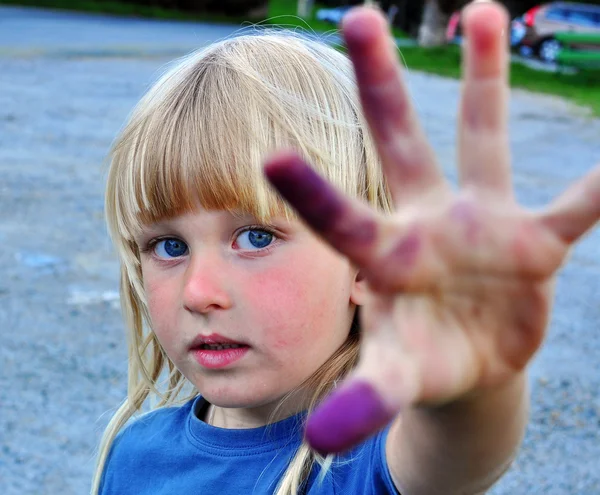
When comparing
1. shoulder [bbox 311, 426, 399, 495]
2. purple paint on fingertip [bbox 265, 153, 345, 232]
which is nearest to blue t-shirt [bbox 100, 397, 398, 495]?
shoulder [bbox 311, 426, 399, 495]

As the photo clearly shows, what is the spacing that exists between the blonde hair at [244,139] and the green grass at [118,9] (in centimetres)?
2293

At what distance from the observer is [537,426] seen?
361cm

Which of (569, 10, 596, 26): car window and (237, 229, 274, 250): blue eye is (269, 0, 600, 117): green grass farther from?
(237, 229, 274, 250): blue eye

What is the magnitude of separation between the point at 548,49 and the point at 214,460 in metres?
24.1

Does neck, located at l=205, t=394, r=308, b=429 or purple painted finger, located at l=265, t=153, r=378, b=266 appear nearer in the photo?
purple painted finger, located at l=265, t=153, r=378, b=266

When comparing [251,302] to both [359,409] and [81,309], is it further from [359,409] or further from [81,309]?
[81,309]

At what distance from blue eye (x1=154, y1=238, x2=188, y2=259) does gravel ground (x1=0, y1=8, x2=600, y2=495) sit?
895 mm

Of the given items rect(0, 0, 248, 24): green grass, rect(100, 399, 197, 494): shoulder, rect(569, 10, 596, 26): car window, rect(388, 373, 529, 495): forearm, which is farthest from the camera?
rect(569, 10, 596, 26): car window

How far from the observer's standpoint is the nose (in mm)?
1517

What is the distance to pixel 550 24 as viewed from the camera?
24703mm

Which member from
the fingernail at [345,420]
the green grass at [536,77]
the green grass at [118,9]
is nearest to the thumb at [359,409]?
the fingernail at [345,420]

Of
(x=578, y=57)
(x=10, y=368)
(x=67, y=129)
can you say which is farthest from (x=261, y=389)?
(x=578, y=57)

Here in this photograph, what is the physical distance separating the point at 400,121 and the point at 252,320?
640 mm

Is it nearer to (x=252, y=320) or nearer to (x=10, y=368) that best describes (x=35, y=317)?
(x=10, y=368)
